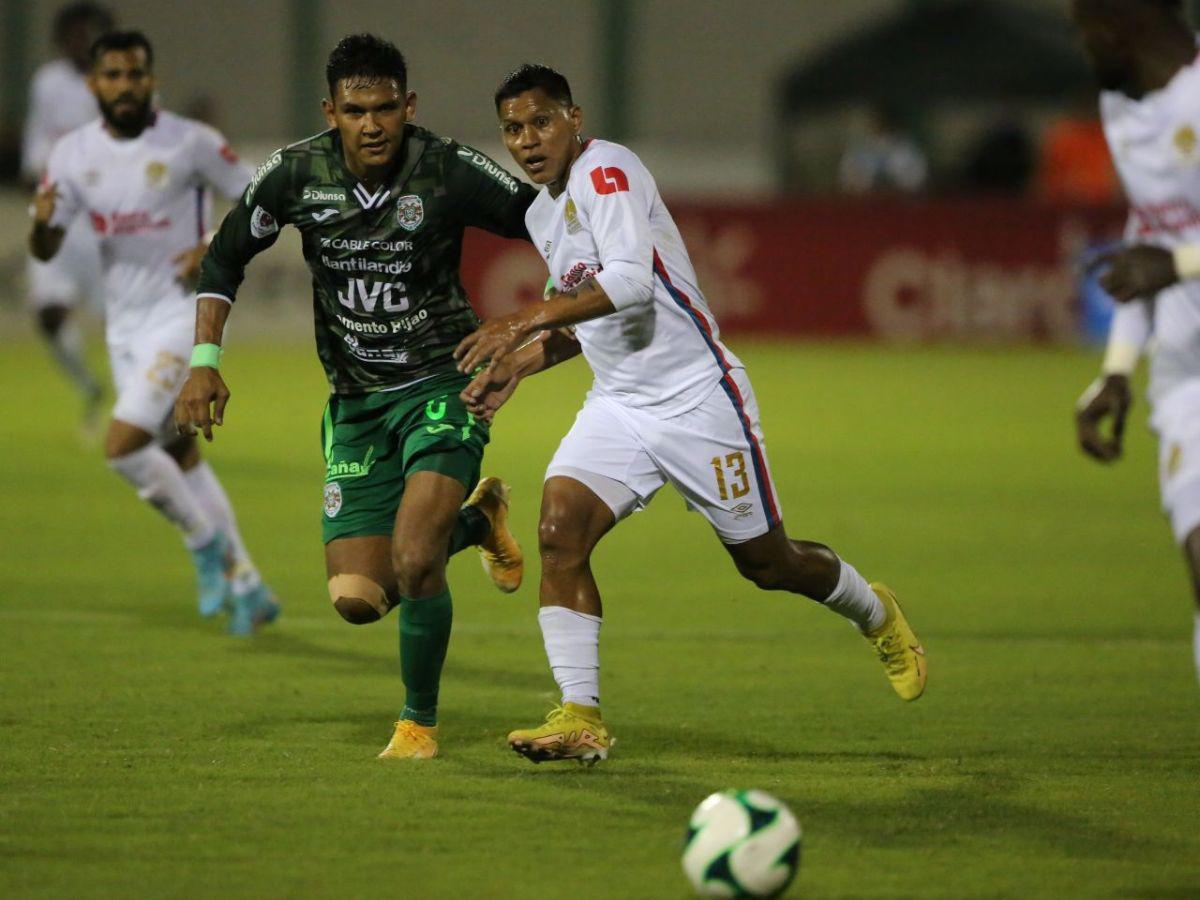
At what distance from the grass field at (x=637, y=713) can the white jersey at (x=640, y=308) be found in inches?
46.9

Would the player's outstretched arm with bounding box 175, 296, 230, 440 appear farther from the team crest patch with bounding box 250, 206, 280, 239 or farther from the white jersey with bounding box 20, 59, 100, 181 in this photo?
the white jersey with bounding box 20, 59, 100, 181

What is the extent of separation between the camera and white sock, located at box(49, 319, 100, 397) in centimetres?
1437

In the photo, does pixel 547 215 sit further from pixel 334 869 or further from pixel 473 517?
pixel 334 869

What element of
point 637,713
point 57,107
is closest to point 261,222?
point 637,713

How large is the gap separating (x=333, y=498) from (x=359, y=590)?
1.28 ft

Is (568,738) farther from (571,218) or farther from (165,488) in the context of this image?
(165,488)

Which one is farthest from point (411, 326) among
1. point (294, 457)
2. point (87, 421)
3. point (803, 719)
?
point (87, 421)

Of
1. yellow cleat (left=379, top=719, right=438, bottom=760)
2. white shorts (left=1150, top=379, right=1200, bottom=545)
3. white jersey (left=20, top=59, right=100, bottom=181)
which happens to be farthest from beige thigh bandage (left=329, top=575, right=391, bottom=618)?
white jersey (left=20, top=59, right=100, bottom=181)

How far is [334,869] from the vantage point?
482 cm

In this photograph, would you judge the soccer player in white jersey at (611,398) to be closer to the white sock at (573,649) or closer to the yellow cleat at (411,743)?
the white sock at (573,649)

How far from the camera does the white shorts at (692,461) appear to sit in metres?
6.14

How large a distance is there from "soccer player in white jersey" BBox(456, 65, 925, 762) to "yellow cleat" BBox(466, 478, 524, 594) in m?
0.89

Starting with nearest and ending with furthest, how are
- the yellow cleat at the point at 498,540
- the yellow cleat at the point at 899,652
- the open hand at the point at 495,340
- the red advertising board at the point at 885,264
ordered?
the open hand at the point at 495,340 < the yellow cleat at the point at 899,652 < the yellow cleat at the point at 498,540 < the red advertising board at the point at 885,264

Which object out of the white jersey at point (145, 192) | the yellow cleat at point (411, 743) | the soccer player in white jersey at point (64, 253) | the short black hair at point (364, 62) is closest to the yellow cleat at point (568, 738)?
the yellow cleat at point (411, 743)
